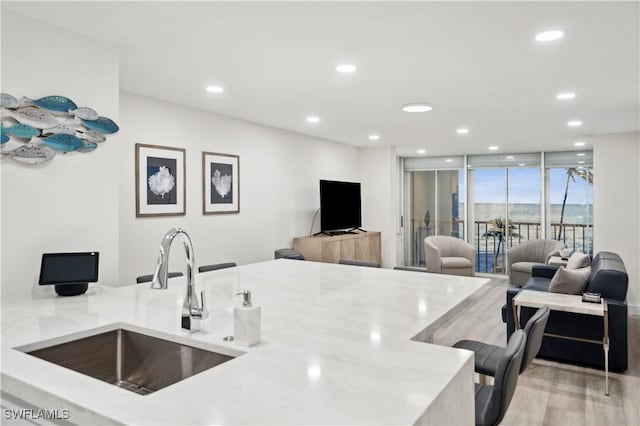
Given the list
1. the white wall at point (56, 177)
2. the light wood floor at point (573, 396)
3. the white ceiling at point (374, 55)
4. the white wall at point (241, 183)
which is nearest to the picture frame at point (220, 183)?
the white wall at point (241, 183)

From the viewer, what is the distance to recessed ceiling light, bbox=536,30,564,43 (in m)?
2.45

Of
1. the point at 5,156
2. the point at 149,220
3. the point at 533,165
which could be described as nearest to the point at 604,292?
the point at 149,220

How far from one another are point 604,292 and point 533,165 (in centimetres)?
502

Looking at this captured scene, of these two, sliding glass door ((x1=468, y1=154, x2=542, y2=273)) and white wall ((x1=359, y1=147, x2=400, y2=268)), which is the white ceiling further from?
sliding glass door ((x1=468, y1=154, x2=542, y2=273))

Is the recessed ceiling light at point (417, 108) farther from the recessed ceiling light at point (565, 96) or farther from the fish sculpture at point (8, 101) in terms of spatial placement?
the fish sculpture at point (8, 101)

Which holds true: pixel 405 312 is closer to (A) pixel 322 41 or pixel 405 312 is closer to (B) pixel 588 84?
(A) pixel 322 41

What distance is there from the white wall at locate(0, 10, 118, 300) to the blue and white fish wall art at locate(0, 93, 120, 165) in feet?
0.15

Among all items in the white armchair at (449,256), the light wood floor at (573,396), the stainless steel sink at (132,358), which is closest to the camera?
the stainless steel sink at (132,358)

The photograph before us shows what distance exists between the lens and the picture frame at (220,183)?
4621 millimetres

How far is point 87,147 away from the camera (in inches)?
97.6

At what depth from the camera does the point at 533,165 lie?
8211mm

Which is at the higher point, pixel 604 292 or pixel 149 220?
pixel 149 220

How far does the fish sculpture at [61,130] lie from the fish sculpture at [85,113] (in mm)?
81

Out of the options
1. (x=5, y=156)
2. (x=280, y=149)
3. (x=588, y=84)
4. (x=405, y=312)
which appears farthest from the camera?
(x=280, y=149)
